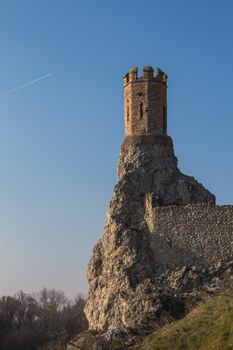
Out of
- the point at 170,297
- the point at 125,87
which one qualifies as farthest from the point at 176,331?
the point at 125,87

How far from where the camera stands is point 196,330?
31.9m

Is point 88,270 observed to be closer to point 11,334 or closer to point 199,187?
point 199,187

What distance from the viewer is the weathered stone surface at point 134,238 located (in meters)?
37.9

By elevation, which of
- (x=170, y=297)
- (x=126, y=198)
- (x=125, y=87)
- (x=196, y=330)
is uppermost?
(x=125, y=87)

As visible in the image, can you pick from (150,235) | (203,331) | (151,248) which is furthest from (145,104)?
(203,331)

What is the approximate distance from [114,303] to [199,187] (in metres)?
8.75

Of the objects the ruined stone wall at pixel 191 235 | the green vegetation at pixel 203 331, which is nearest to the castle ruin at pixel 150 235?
the ruined stone wall at pixel 191 235

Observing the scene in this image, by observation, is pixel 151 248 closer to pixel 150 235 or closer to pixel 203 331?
pixel 150 235

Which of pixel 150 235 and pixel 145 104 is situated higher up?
pixel 145 104

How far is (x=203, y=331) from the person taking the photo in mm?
31406

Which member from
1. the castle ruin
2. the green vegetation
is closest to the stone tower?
the castle ruin

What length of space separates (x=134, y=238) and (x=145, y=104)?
344 inches

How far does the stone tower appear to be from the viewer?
143 feet

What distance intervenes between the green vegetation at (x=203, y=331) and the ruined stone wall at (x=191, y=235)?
3365 millimetres
